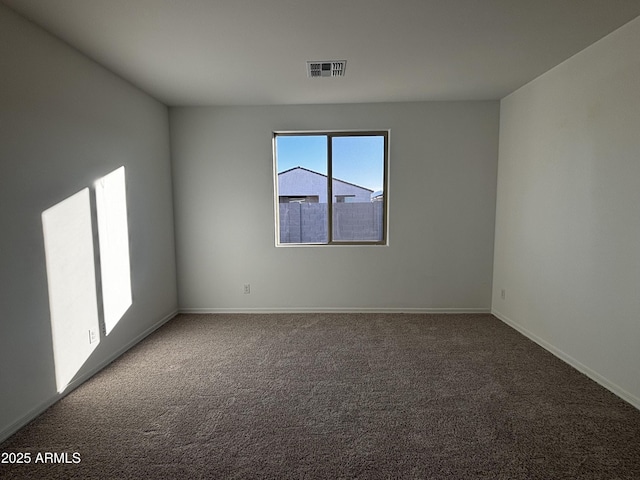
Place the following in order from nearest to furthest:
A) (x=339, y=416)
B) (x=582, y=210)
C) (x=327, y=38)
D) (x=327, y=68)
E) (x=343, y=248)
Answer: (x=339, y=416), (x=327, y=38), (x=582, y=210), (x=327, y=68), (x=343, y=248)

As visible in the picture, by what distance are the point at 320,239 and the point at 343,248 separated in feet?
1.05

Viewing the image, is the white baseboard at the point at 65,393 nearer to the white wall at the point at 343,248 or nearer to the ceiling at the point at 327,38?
the white wall at the point at 343,248

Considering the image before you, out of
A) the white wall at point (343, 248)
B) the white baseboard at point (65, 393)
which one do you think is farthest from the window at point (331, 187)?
the white baseboard at point (65, 393)

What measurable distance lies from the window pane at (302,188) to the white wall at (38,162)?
64.9 inches

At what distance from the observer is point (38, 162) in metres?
2.04

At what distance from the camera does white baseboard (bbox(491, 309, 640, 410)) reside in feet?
6.87

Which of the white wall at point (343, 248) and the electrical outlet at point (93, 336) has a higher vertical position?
the white wall at point (343, 248)

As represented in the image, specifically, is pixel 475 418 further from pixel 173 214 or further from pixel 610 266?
pixel 173 214

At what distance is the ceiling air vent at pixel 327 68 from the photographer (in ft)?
8.66

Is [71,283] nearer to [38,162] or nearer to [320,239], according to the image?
[38,162]

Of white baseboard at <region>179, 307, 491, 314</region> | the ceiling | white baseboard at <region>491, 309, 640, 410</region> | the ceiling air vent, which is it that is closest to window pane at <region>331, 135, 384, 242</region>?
the ceiling

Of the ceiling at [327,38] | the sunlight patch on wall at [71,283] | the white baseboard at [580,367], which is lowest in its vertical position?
the white baseboard at [580,367]

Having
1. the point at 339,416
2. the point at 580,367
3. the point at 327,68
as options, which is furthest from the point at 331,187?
the point at 580,367

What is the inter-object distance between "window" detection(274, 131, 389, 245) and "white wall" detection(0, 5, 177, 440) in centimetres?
169
